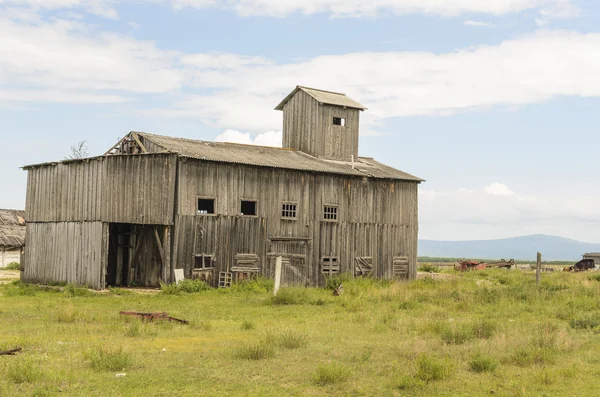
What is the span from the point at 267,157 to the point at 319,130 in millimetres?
6278

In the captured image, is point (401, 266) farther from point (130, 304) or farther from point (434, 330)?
point (434, 330)

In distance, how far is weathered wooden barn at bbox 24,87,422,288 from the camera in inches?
1278

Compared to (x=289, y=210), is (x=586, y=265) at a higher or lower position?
lower

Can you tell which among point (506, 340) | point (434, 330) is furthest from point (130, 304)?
point (506, 340)

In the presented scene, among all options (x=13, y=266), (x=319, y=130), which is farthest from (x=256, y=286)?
(x=13, y=266)

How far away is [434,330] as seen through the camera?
1870cm

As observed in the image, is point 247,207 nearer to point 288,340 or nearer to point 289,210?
point 289,210

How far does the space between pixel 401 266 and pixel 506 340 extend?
25672 mm

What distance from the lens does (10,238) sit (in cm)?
5766

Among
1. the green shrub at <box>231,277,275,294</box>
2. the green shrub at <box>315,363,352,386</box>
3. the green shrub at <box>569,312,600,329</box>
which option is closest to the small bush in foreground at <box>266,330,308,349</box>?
the green shrub at <box>315,363,352,386</box>

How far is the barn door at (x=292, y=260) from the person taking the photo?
117 feet

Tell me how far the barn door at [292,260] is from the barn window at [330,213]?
2116mm

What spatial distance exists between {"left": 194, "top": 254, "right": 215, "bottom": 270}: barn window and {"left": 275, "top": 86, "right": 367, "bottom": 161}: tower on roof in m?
12.7

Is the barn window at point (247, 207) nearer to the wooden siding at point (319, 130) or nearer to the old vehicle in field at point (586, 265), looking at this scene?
the wooden siding at point (319, 130)
